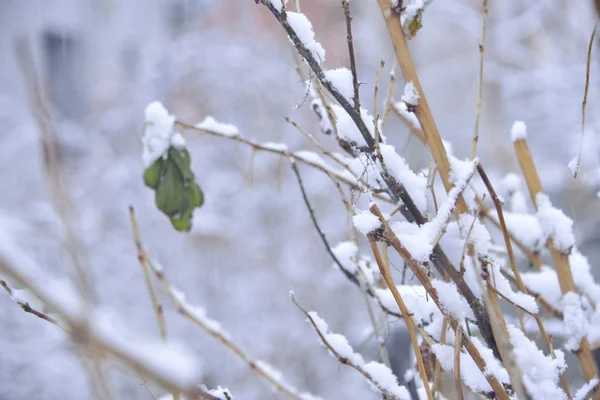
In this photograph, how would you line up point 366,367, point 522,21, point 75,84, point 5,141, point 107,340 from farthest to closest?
1. point 75,84
2. point 522,21
3. point 5,141
4. point 366,367
5. point 107,340

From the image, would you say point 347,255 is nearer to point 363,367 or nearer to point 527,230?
point 363,367

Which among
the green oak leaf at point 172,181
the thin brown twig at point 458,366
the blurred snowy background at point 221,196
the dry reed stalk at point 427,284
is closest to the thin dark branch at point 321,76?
the dry reed stalk at point 427,284

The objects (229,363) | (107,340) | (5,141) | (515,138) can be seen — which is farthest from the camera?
(5,141)

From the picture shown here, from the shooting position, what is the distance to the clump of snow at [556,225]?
90cm

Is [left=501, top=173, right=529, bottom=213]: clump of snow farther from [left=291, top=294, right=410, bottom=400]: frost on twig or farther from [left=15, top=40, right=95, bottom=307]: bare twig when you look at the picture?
[left=15, top=40, right=95, bottom=307]: bare twig

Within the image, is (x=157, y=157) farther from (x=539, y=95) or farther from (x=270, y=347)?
(x=539, y=95)

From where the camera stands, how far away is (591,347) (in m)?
0.83

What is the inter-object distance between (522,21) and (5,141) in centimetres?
471

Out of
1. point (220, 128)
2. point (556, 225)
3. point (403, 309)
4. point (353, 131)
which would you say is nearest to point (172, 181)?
point (220, 128)

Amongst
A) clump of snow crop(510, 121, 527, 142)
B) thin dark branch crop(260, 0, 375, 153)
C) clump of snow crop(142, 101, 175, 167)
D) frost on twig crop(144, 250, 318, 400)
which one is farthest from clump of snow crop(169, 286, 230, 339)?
clump of snow crop(510, 121, 527, 142)

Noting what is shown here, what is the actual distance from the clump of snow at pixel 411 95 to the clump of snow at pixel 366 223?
0.58ft

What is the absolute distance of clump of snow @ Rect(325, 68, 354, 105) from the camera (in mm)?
649

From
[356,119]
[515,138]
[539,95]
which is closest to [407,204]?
[356,119]

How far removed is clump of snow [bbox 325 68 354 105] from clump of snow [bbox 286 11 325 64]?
2cm
